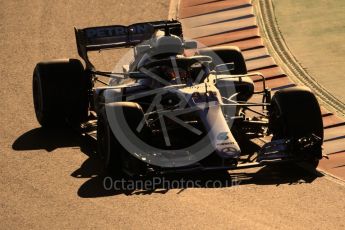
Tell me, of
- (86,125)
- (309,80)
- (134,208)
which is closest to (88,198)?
(134,208)

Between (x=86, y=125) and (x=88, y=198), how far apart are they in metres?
3.60

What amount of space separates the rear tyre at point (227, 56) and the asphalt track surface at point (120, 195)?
9.92ft

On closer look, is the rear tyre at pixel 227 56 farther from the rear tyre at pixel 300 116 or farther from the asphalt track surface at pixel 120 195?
the asphalt track surface at pixel 120 195

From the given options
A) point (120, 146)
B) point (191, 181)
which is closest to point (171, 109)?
point (120, 146)

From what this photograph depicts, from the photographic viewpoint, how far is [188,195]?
1579 cm

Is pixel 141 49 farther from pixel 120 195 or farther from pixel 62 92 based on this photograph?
pixel 120 195

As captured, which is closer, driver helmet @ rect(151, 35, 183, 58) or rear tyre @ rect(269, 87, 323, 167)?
rear tyre @ rect(269, 87, 323, 167)

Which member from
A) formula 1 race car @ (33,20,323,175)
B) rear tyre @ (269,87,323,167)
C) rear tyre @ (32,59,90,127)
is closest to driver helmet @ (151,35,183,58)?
formula 1 race car @ (33,20,323,175)

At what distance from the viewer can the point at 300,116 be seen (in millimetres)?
17172

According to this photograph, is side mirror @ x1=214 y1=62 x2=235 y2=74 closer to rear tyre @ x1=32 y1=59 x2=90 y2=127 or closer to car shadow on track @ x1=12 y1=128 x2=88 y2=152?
rear tyre @ x1=32 y1=59 x2=90 y2=127

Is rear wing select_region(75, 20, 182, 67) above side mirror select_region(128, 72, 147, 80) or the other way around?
above

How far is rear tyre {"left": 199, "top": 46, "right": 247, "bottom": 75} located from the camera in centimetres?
2012

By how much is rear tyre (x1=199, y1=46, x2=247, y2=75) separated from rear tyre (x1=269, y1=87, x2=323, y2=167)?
115 inches

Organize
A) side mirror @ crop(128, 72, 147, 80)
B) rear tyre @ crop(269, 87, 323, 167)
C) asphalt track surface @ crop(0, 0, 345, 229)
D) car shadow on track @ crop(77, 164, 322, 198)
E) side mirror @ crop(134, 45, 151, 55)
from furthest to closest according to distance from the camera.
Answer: side mirror @ crop(134, 45, 151, 55) → side mirror @ crop(128, 72, 147, 80) → rear tyre @ crop(269, 87, 323, 167) → car shadow on track @ crop(77, 164, 322, 198) → asphalt track surface @ crop(0, 0, 345, 229)
